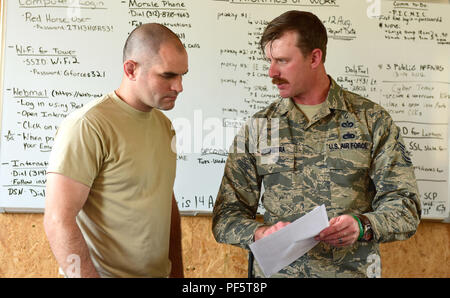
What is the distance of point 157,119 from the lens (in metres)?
1.57

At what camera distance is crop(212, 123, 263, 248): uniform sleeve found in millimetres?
1635

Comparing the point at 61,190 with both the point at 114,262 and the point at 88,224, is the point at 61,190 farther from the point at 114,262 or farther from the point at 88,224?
the point at 114,262

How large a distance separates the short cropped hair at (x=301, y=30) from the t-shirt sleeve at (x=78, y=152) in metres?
0.74

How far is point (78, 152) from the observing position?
1.28 metres

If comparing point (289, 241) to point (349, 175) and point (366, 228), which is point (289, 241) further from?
point (349, 175)

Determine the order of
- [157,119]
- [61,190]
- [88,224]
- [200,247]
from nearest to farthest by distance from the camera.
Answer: [61,190] < [88,224] < [157,119] < [200,247]

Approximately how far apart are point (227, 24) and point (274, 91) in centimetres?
43

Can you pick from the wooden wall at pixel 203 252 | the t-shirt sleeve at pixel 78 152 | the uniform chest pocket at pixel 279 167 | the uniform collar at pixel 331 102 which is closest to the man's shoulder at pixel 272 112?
the uniform collar at pixel 331 102

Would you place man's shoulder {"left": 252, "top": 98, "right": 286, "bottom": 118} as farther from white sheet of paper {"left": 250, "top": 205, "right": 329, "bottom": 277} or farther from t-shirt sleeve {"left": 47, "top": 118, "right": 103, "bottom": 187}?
t-shirt sleeve {"left": 47, "top": 118, "right": 103, "bottom": 187}

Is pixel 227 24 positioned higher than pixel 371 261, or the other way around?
pixel 227 24

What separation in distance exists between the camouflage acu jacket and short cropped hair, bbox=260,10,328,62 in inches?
6.4

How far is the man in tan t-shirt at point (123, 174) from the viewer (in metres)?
1.25

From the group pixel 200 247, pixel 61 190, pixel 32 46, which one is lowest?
pixel 200 247

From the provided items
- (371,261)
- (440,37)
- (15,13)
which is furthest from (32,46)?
(440,37)
